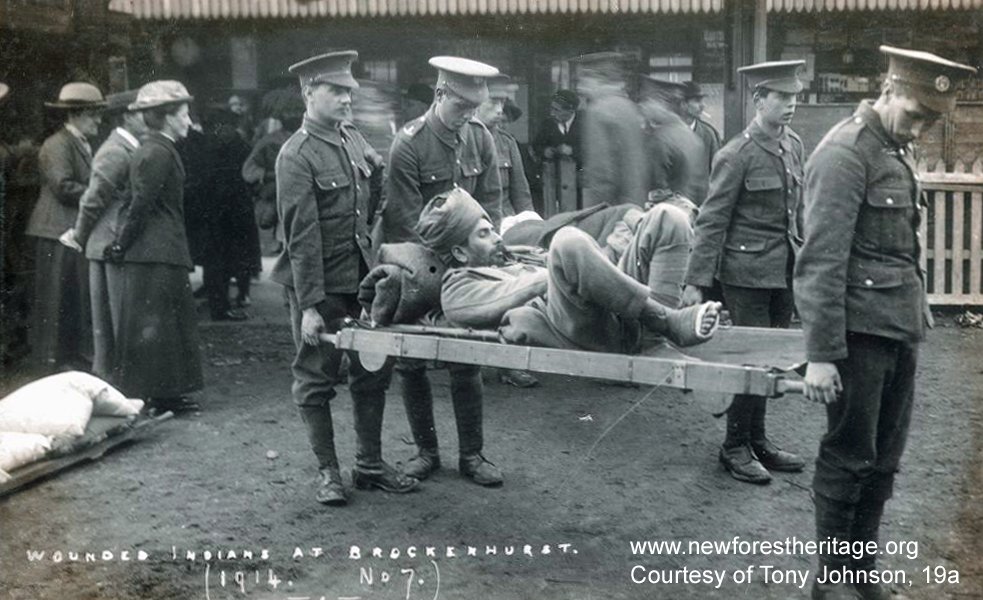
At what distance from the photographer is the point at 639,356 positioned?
3785 mm

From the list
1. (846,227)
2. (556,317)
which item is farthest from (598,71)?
(846,227)

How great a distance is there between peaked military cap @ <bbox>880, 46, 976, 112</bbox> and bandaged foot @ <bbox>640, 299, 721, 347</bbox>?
990mm

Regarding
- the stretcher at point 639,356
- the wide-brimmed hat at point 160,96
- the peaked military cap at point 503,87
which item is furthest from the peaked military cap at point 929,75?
the peaked military cap at point 503,87

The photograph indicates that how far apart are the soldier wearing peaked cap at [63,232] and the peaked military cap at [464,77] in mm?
2893

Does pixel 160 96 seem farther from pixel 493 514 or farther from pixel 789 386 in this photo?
pixel 789 386

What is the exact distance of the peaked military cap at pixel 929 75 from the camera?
3.31 m

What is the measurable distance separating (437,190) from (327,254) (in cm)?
73

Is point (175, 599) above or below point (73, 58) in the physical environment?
below

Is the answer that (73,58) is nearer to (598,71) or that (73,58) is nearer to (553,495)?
(598,71)

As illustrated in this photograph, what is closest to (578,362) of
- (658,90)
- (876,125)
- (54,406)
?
(876,125)

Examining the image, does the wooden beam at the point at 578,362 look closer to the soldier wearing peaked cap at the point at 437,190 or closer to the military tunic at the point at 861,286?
the military tunic at the point at 861,286

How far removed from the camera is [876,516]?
12.0 feet

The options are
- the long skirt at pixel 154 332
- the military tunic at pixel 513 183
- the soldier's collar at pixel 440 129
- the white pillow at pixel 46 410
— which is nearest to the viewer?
the soldier's collar at pixel 440 129

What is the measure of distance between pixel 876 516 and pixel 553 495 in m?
1.62
